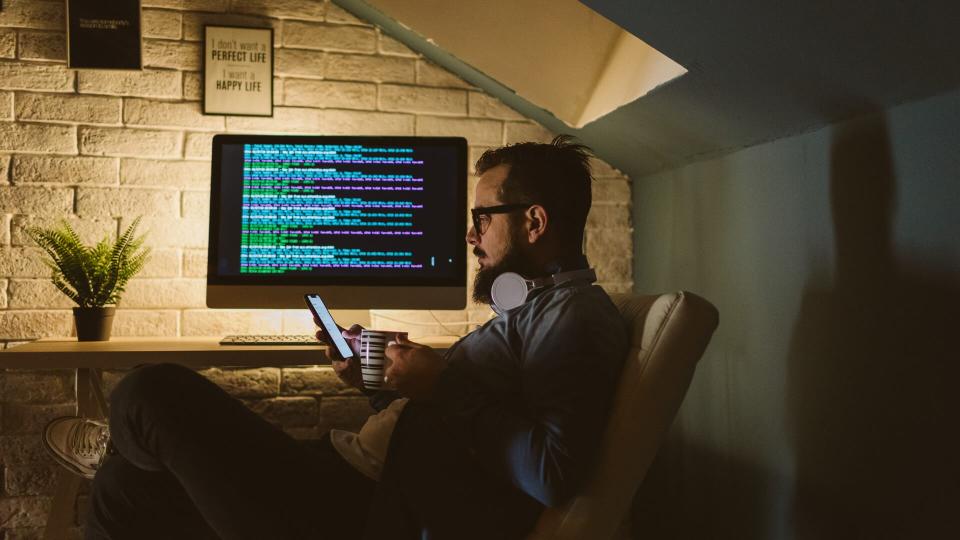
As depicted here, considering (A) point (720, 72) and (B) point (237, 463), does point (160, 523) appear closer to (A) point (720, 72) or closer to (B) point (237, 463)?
(B) point (237, 463)

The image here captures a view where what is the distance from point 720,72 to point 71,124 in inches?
71.7

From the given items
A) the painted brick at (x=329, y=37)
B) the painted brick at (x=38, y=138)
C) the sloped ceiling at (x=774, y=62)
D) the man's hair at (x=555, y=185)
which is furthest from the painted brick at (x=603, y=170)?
the painted brick at (x=38, y=138)

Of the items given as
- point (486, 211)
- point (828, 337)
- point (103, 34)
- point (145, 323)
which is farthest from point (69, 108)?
point (828, 337)

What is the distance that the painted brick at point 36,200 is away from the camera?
2217 millimetres

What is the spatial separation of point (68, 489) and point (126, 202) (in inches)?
34.2

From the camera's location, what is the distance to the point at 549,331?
1.21m

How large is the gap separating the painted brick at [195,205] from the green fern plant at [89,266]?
0.82 ft

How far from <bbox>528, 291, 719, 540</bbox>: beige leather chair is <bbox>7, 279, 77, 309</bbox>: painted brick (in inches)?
66.9

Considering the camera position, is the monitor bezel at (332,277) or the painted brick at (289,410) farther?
the painted brick at (289,410)

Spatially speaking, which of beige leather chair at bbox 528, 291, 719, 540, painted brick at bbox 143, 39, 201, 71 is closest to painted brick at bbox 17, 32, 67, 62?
painted brick at bbox 143, 39, 201, 71

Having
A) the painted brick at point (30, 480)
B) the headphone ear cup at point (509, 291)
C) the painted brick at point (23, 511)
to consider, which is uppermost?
Result: the headphone ear cup at point (509, 291)

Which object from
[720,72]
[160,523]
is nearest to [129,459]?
[160,523]

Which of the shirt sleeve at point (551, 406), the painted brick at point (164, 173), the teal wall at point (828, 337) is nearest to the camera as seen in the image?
the shirt sleeve at point (551, 406)

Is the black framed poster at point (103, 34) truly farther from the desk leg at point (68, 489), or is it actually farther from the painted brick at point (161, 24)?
the desk leg at point (68, 489)
